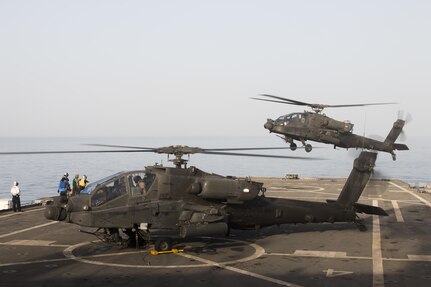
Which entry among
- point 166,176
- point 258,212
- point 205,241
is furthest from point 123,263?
point 258,212

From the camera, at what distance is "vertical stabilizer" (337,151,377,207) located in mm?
21391

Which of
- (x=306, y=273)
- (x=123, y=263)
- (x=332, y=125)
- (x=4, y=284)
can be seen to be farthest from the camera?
(x=332, y=125)

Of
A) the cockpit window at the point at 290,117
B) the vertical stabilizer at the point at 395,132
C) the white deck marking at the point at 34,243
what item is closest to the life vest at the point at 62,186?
the white deck marking at the point at 34,243

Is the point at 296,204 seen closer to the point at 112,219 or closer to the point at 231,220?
the point at 231,220

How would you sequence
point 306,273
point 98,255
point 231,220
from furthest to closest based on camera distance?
point 231,220 → point 98,255 → point 306,273

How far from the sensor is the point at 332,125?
109 feet

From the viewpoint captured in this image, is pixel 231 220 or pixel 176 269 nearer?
pixel 176 269

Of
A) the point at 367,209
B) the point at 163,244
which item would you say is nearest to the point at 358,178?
the point at 367,209

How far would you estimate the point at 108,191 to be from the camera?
1711 centimetres

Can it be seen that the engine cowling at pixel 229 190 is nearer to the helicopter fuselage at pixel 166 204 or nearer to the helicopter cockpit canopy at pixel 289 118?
the helicopter fuselage at pixel 166 204

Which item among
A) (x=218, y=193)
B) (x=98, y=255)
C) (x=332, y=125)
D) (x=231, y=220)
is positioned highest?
(x=332, y=125)

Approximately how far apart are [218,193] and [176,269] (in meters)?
3.71

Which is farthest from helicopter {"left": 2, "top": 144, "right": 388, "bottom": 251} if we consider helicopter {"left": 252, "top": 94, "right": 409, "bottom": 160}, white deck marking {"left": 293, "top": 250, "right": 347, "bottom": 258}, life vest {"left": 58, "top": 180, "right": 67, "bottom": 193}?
helicopter {"left": 252, "top": 94, "right": 409, "bottom": 160}

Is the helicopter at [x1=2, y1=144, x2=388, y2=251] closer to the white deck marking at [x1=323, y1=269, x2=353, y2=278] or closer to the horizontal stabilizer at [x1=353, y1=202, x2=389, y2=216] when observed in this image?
the white deck marking at [x1=323, y1=269, x2=353, y2=278]
